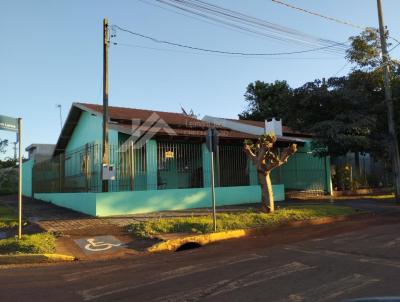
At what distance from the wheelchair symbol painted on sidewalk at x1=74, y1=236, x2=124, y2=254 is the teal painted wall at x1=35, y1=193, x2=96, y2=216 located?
13.8 feet

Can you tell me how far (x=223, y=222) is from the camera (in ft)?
43.3

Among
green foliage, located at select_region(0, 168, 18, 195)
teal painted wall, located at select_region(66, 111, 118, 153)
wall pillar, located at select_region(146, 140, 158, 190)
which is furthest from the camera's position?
green foliage, located at select_region(0, 168, 18, 195)

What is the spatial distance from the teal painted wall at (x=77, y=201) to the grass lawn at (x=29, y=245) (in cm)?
490

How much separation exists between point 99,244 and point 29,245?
1.63m

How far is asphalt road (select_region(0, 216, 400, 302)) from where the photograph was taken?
6.40 m

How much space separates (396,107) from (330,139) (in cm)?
313

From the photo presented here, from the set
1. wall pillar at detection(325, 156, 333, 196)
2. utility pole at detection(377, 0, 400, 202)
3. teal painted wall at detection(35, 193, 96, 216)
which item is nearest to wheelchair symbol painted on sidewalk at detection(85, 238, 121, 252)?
teal painted wall at detection(35, 193, 96, 216)

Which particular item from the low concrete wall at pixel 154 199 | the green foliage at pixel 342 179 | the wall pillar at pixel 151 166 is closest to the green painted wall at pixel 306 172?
the green foliage at pixel 342 179

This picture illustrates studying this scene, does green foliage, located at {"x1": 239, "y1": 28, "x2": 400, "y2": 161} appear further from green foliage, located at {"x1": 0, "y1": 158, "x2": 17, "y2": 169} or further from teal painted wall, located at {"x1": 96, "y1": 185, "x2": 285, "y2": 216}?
green foliage, located at {"x1": 0, "y1": 158, "x2": 17, "y2": 169}

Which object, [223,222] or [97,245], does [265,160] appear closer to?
[223,222]

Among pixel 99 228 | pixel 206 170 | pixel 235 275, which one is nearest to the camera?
pixel 235 275

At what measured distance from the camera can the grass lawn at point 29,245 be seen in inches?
398

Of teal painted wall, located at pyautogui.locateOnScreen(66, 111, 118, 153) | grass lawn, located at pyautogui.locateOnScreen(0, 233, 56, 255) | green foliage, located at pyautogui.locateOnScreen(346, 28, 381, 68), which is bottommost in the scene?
grass lawn, located at pyautogui.locateOnScreen(0, 233, 56, 255)

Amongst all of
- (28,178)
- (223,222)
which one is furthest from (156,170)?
(28,178)
